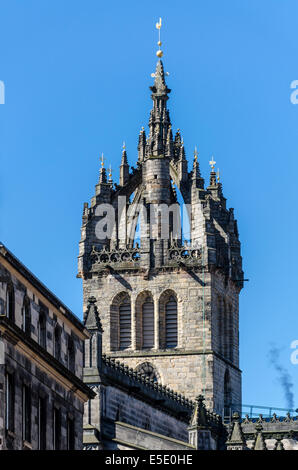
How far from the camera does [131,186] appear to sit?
145 metres

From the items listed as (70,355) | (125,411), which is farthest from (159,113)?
(70,355)

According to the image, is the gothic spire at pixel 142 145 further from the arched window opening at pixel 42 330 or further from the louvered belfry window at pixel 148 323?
the arched window opening at pixel 42 330

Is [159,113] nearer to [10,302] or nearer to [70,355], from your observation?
[70,355]

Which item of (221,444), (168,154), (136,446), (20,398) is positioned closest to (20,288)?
(20,398)

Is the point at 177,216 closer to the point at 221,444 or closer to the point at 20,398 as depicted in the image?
the point at 221,444

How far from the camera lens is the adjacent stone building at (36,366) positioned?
70.6 metres

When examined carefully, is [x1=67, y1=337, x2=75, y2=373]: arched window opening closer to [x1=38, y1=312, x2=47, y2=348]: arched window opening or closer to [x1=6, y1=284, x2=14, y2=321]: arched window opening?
[x1=38, y1=312, x2=47, y2=348]: arched window opening

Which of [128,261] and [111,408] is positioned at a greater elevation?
[128,261]

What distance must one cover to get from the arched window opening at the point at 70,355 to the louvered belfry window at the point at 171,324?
58.7m

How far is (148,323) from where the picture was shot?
139375 millimetres

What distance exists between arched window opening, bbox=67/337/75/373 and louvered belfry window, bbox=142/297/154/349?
5888cm

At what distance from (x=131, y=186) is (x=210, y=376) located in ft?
52.0

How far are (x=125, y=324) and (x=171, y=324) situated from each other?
3.16 m
